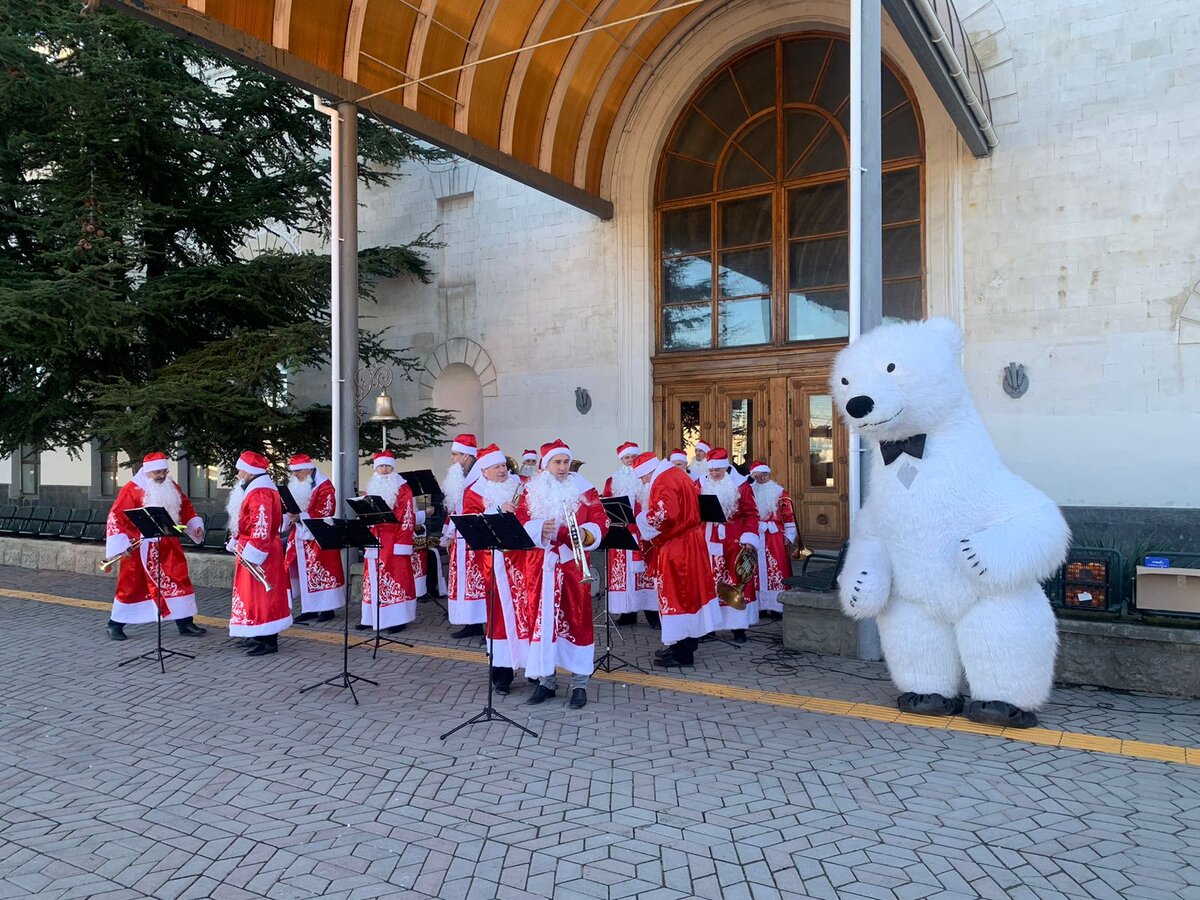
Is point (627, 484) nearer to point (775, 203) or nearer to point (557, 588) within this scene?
point (557, 588)

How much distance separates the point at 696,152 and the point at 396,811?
11.9 meters

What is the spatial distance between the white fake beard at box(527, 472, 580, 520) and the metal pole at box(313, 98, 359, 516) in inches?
186

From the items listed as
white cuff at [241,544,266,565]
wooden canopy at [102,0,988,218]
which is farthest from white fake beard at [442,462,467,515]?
wooden canopy at [102,0,988,218]

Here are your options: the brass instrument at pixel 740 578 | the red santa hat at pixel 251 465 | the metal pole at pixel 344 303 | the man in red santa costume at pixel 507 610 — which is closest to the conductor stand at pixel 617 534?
the man in red santa costume at pixel 507 610

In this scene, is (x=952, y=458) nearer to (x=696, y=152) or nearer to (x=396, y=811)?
(x=396, y=811)

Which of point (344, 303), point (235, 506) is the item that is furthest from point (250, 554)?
point (344, 303)

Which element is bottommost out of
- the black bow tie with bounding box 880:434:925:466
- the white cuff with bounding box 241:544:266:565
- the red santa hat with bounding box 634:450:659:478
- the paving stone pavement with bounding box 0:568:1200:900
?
the paving stone pavement with bounding box 0:568:1200:900

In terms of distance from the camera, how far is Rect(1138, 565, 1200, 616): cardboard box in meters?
6.31

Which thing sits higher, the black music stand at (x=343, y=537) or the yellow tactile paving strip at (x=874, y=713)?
the black music stand at (x=343, y=537)

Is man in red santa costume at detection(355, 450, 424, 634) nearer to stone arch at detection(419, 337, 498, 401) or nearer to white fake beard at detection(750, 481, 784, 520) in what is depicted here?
white fake beard at detection(750, 481, 784, 520)

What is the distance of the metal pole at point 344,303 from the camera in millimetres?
10445

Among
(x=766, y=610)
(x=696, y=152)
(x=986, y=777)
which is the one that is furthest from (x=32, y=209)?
(x=986, y=777)

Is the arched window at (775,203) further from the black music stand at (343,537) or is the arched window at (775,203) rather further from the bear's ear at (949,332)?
the black music stand at (343,537)

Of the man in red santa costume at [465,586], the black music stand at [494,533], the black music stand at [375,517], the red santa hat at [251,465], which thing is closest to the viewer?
the black music stand at [494,533]
